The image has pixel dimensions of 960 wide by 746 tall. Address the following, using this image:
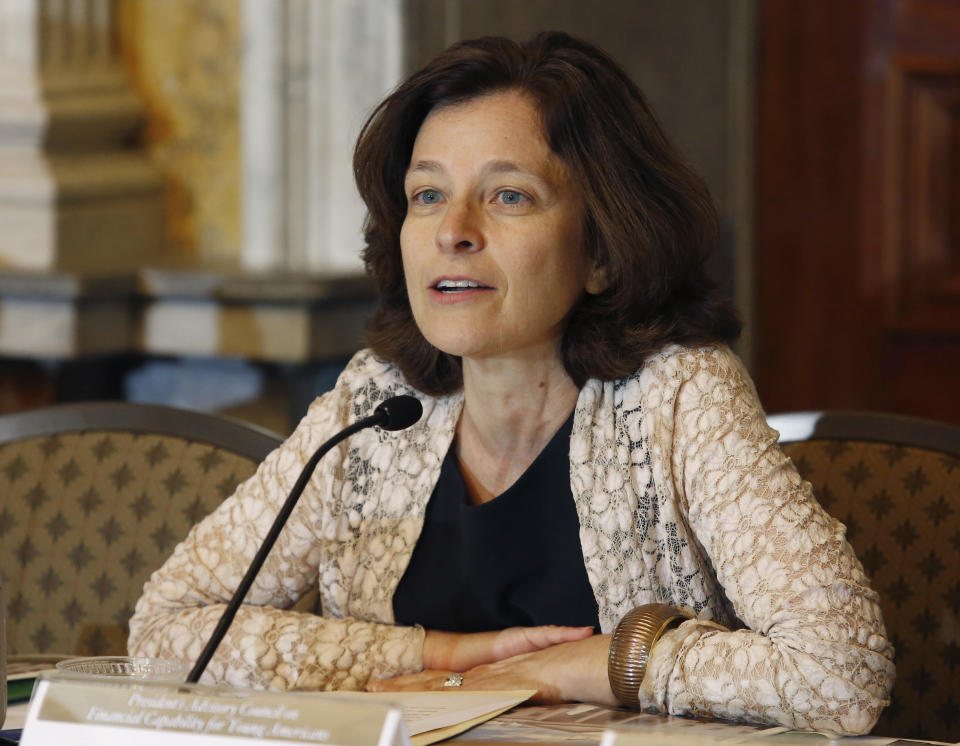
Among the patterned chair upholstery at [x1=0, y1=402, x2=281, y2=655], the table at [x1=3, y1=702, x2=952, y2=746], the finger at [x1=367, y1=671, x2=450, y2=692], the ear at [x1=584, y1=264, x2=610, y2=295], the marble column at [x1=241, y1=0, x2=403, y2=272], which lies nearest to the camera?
the table at [x1=3, y1=702, x2=952, y2=746]

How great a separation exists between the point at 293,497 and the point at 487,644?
1.08 feet

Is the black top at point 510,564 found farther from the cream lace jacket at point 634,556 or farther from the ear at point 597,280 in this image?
the ear at point 597,280

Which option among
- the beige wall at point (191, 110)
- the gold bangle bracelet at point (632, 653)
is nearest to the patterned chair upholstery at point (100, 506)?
the gold bangle bracelet at point (632, 653)

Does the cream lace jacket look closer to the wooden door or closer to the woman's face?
the woman's face

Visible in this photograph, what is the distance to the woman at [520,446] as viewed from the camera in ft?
5.27

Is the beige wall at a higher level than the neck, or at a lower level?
higher

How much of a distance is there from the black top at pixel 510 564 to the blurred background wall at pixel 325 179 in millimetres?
1362

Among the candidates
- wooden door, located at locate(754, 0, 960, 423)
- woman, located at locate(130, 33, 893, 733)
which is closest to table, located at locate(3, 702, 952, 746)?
woman, located at locate(130, 33, 893, 733)

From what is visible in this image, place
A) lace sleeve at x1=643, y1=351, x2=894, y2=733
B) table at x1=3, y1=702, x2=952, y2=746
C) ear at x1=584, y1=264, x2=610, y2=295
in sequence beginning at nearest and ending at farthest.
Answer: table at x1=3, y1=702, x2=952, y2=746
lace sleeve at x1=643, y1=351, x2=894, y2=733
ear at x1=584, y1=264, x2=610, y2=295

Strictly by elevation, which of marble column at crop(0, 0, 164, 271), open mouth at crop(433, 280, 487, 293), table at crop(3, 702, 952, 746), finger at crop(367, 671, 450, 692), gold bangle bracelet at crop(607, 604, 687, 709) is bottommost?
finger at crop(367, 671, 450, 692)

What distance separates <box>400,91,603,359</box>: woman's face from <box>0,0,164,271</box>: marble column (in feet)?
5.54

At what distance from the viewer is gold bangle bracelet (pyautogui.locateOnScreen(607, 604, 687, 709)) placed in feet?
4.67

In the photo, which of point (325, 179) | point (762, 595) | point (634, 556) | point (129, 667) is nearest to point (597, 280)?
point (634, 556)

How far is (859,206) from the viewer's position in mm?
3453
